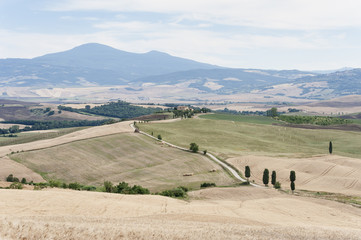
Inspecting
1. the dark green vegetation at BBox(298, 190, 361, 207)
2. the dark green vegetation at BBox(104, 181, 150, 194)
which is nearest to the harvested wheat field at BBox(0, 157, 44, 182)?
the dark green vegetation at BBox(104, 181, 150, 194)

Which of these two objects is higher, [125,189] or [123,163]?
[125,189]

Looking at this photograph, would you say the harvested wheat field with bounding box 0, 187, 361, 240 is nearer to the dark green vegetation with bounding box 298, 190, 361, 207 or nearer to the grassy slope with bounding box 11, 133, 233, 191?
the dark green vegetation with bounding box 298, 190, 361, 207

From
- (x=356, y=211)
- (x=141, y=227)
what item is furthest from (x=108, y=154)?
(x=141, y=227)

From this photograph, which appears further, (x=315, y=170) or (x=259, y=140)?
(x=259, y=140)

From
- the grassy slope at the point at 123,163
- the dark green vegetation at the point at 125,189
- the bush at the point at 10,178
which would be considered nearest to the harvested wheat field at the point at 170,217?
the dark green vegetation at the point at 125,189

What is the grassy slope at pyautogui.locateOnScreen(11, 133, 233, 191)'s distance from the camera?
10544 cm

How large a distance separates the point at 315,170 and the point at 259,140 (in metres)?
62.4

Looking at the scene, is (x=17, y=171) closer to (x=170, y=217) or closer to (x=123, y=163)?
(x=123, y=163)

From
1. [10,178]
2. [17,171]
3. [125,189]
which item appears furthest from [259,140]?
[10,178]

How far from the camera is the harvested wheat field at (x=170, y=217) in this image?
99.0 ft

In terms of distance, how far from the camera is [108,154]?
13100 cm

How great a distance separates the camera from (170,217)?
4569 centimetres

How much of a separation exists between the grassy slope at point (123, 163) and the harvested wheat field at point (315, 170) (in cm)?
1091

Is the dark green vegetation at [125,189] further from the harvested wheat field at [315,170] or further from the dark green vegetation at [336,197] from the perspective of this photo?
the harvested wheat field at [315,170]
